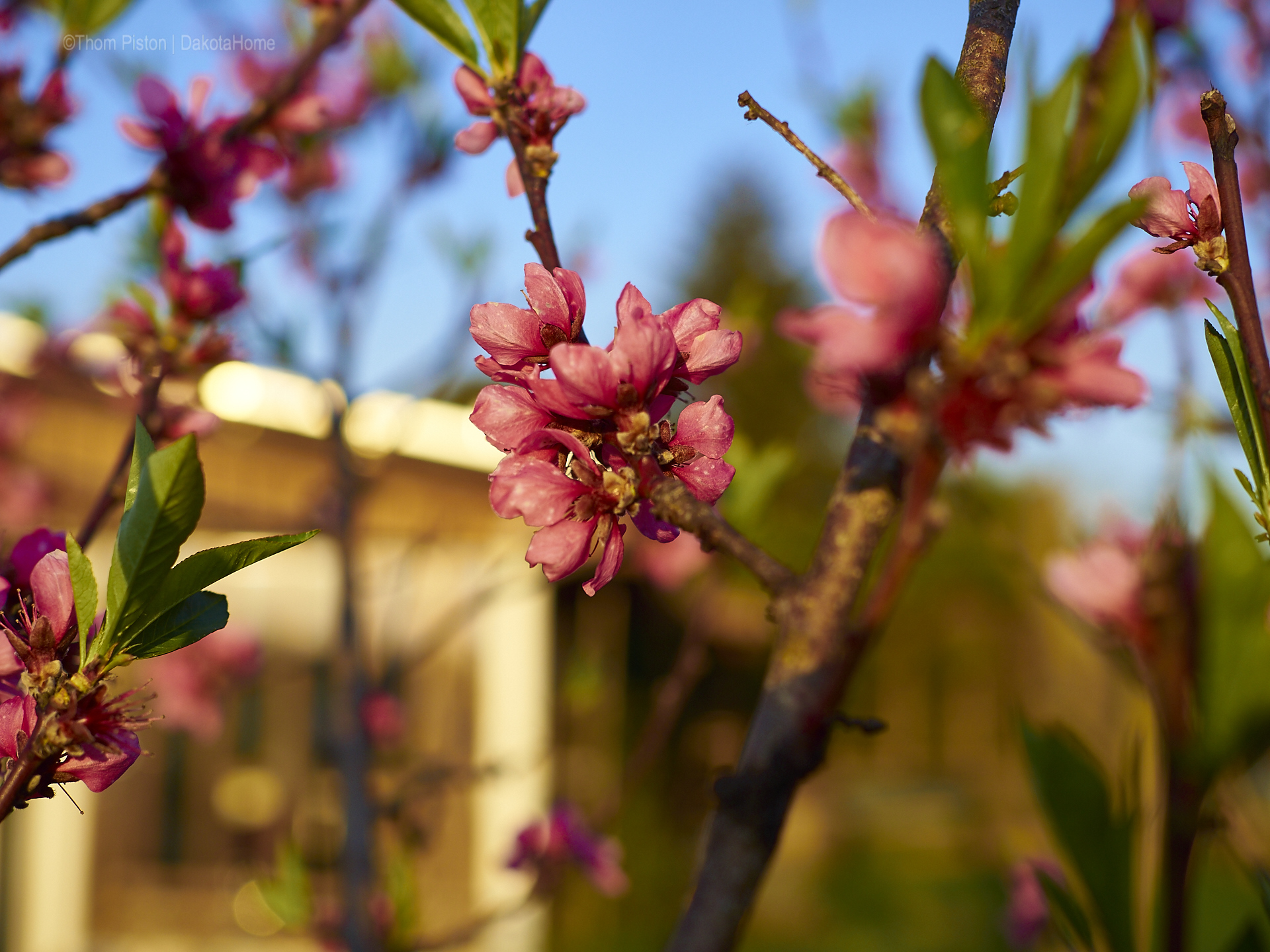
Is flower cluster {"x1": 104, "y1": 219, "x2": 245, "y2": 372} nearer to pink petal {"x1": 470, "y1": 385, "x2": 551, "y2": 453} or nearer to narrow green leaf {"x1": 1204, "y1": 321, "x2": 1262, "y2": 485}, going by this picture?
pink petal {"x1": 470, "y1": 385, "x2": 551, "y2": 453}

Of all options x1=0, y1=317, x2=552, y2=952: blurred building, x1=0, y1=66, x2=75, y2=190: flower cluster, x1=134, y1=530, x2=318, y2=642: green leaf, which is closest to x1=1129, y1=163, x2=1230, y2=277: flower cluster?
x1=134, y1=530, x2=318, y2=642: green leaf

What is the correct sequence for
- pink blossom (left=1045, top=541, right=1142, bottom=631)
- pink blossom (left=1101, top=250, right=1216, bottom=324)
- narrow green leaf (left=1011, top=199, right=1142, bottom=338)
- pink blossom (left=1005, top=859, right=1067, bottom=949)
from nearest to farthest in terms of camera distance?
narrow green leaf (left=1011, top=199, right=1142, bottom=338) → pink blossom (left=1045, top=541, right=1142, bottom=631) → pink blossom (left=1005, top=859, right=1067, bottom=949) → pink blossom (left=1101, top=250, right=1216, bottom=324)

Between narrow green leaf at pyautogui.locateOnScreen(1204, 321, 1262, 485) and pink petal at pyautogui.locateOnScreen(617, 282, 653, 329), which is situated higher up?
pink petal at pyautogui.locateOnScreen(617, 282, 653, 329)

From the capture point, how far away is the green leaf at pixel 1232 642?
2.43 ft

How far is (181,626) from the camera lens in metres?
0.89

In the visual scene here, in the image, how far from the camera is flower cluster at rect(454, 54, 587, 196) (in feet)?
3.66

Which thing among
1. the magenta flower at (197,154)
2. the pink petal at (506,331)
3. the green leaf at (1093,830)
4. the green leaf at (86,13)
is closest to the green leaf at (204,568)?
the pink petal at (506,331)

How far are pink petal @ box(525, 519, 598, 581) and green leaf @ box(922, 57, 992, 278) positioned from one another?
0.43 metres

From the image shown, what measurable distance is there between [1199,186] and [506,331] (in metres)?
0.73

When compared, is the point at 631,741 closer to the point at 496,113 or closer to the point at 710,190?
the point at 496,113

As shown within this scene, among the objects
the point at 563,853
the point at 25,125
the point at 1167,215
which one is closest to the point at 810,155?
the point at 1167,215

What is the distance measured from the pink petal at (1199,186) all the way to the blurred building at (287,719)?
5.41 meters

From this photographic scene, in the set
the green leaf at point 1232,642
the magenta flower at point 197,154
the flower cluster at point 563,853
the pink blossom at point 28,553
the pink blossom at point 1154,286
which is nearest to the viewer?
the green leaf at point 1232,642

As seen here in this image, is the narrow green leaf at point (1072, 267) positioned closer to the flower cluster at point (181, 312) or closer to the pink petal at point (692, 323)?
the pink petal at point (692, 323)
